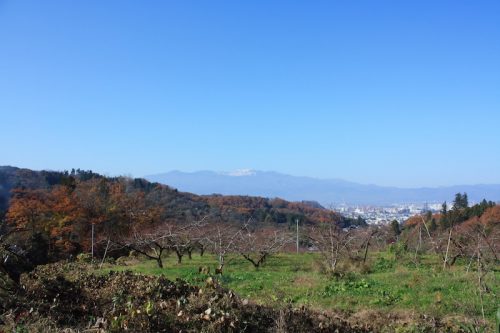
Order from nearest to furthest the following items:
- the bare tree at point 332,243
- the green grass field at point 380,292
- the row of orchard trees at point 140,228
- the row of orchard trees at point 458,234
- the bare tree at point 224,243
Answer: the green grass field at point 380,292 → the row of orchard trees at point 458,234 → the bare tree at point 332,243 → the bare tree at point 224,243 → the row of orchard trees at point 140,228

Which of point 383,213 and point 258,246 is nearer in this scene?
point 258,246

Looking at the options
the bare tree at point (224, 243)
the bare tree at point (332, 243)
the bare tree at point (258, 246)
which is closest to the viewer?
the bare tree at point (332, 243)

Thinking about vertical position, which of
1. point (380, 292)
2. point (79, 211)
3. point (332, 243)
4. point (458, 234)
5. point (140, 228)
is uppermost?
point (458, 234)

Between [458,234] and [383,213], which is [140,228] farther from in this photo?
[383,213]

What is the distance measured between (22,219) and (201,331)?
35.2 m

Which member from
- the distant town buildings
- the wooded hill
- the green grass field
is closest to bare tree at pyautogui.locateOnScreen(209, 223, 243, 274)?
the green grass field

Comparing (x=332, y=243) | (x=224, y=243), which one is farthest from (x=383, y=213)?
(x=332, y=243)

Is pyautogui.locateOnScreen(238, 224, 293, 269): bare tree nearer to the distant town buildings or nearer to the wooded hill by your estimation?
the wooded hill

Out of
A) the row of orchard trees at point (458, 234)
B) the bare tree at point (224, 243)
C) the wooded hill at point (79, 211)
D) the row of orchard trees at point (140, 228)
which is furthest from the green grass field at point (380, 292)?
the wooded hill at point (79, 211)

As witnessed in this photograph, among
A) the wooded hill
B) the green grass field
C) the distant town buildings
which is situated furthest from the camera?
the distant town buildings

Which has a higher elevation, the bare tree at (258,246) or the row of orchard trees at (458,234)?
the row of orchard trees at (458,234)

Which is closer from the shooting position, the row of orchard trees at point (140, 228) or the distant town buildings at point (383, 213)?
the row of orchard trees at point (140, 228)

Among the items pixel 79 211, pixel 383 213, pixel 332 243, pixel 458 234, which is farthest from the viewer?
pixel 383 213

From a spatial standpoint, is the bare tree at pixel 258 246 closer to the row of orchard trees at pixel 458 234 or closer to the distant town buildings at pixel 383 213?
the row of orchard trees at pixel 458 234
